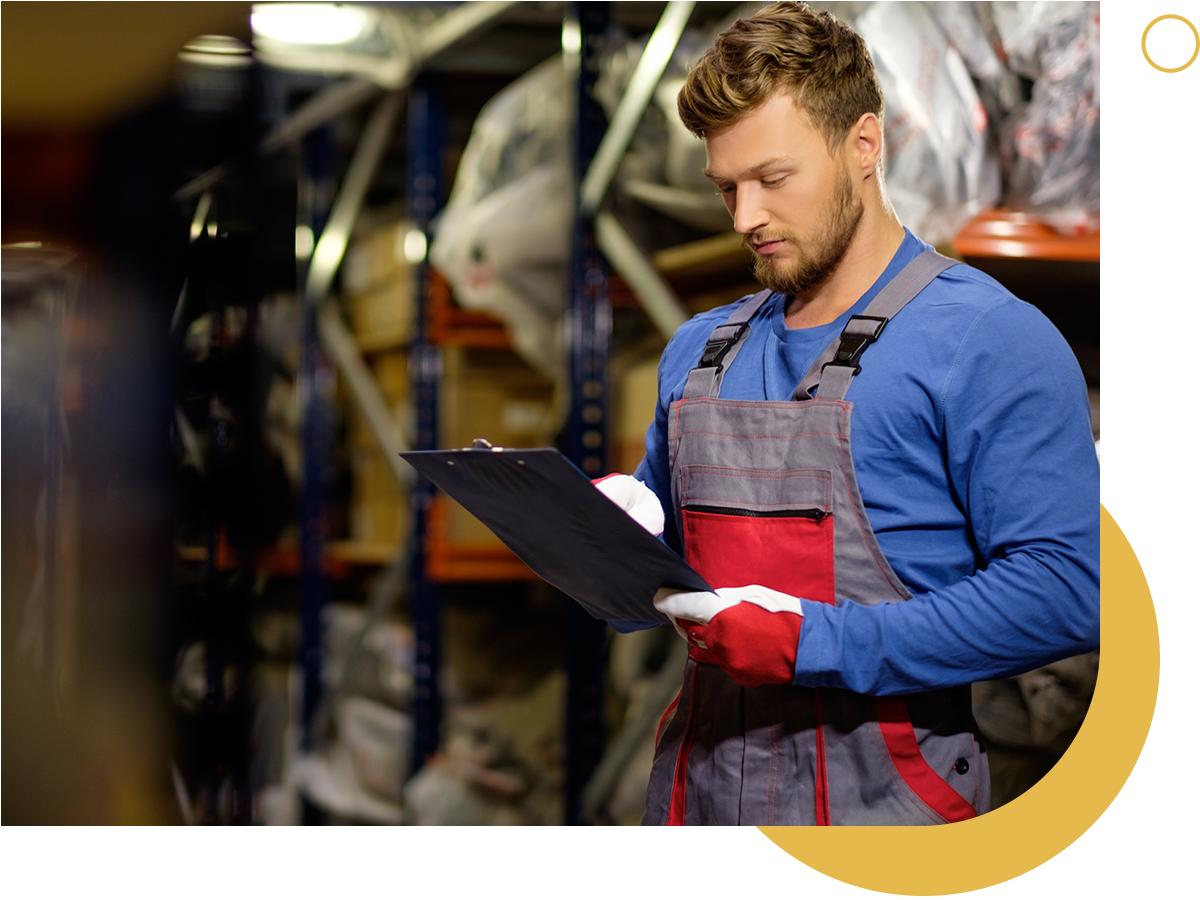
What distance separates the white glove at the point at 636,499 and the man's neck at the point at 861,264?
29cm

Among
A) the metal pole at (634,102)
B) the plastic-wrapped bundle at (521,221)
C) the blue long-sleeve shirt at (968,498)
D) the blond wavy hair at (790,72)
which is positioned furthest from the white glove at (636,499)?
the plastic-wrapped bundle at (521,221)

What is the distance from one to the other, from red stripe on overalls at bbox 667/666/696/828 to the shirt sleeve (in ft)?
0.75

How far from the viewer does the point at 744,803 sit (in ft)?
3.39

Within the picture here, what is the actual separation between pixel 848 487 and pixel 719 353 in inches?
9.7

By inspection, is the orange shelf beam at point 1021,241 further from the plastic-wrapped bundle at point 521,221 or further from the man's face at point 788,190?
the plastic-wrapped bundle at point 521,221

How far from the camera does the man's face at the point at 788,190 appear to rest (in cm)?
102

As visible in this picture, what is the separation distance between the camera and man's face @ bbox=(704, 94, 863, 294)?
102 cm

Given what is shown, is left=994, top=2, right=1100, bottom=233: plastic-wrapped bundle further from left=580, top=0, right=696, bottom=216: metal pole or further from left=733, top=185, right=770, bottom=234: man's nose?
left=733, top=185, right=770, bottom=234: man's nose

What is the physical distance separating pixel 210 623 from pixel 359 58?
198 centimetres

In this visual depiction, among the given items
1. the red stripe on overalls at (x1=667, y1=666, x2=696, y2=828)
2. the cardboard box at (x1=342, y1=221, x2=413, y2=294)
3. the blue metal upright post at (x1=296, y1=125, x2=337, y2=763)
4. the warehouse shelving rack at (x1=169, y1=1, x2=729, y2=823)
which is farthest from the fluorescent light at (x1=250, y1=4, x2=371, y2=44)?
the red stripe on overalls at (x1=667, y1=666, x2=696, y2=828)

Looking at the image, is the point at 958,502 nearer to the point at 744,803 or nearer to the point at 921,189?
the point at 744,803

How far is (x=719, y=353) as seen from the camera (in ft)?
3.73

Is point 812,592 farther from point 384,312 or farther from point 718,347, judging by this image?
point 384,312

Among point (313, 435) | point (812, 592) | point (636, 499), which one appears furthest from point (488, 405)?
point (812, 592)
